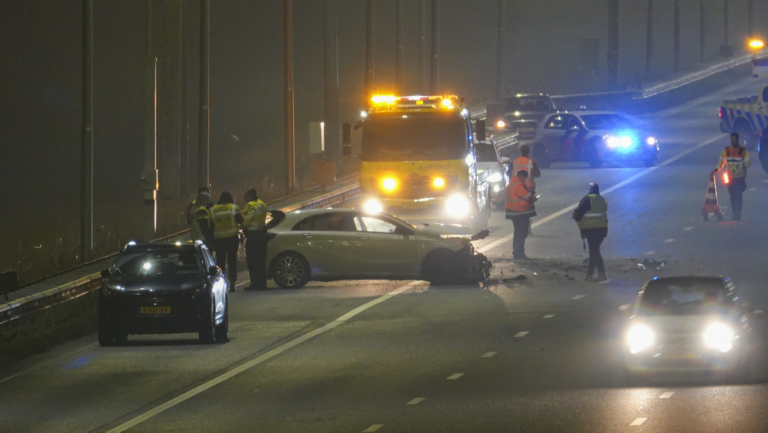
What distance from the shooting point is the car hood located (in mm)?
15867

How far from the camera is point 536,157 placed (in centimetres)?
3922

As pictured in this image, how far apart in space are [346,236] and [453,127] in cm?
600

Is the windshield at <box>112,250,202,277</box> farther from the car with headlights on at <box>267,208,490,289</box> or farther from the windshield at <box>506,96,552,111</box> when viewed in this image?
the windshield at <box>506,96,552,111</box>

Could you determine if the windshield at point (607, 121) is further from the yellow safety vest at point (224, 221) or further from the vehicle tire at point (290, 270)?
the yellow safety vest at point (224, 221)

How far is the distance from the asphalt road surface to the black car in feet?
0.96

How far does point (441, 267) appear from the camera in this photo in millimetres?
20859

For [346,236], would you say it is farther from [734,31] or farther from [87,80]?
[734,31]

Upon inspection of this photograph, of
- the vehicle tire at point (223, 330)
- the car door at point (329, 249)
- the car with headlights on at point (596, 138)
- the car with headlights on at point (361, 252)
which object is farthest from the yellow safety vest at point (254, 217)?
the car with headlights on at point (596, 138)

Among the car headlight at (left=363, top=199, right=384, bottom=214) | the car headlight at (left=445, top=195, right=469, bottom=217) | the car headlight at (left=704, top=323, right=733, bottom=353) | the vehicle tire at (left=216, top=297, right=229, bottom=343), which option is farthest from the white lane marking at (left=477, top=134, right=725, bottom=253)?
the car headlight at (left=704, top=323, right=733, bottom=353)

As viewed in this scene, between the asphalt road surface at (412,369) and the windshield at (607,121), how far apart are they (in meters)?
13.1

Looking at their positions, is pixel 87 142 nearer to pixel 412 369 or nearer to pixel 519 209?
pixel 519 209

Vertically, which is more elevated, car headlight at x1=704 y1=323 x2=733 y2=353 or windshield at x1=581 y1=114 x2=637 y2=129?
windshield at x1=581 y1=114 x2=637 y2=129

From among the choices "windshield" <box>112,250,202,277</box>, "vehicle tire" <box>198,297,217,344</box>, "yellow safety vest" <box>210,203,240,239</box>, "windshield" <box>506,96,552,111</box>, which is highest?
"windshield" <box>506,96,552,111</box>

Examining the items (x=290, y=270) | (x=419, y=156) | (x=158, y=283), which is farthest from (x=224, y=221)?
(x=419, y=156)
